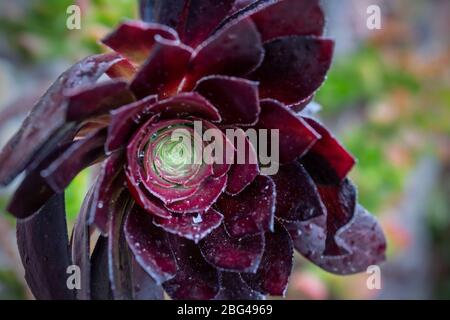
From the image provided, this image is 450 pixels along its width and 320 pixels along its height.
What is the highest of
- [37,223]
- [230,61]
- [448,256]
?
[230,61]

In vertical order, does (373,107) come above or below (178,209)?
below

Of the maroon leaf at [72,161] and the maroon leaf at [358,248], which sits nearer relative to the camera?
the maroon leaf at [72,161]

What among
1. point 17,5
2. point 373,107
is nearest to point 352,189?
point 17,5

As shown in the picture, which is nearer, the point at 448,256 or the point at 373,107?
the point at 373,107

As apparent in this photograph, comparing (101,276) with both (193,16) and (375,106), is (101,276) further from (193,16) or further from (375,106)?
(375,106)

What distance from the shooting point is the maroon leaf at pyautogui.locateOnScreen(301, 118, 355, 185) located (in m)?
0.41

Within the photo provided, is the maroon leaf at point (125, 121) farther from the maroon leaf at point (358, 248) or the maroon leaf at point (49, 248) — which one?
the maroon leaf at point (358, 248)

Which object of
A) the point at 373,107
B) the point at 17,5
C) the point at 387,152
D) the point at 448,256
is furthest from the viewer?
the point at 448,256

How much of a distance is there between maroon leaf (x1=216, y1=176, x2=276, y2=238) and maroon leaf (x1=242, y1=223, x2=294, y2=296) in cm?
3

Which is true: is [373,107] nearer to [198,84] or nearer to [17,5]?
[17,5]

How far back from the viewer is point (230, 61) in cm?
39

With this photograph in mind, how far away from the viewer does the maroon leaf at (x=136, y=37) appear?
380mm

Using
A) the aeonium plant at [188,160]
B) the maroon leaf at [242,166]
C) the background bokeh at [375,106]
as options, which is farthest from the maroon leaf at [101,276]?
the background bokeh at [375,106]
